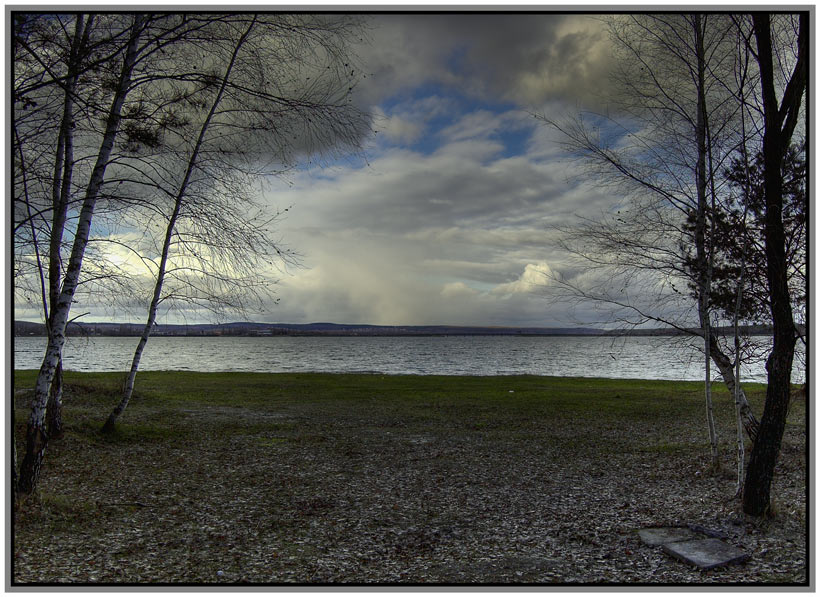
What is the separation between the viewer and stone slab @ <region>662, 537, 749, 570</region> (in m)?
5.38

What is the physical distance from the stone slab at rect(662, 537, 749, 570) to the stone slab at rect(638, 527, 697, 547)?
118 mm

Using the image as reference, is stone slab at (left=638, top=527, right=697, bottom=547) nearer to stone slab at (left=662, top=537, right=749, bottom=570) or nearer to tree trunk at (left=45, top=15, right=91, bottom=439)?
stone slab at (left=662, top=537, right=749, bottom=570)

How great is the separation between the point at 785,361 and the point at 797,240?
1.44 metres

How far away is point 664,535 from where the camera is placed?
247 inches

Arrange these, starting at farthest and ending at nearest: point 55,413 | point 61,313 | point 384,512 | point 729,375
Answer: point 55,413
point 729,375
point 384,512
point 61,313

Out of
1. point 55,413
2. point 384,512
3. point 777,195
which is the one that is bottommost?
point 384,512

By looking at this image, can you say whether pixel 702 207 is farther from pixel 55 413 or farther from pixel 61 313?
pixel 55 413

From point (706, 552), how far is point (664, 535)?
67 cm

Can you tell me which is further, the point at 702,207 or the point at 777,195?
the point at 702,207

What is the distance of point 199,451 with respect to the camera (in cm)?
1165

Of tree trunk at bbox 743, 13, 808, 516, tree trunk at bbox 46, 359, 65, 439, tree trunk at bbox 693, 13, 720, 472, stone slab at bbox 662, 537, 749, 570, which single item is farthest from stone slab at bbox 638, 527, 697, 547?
tree trunk at bbox 46, 359, 65, 439

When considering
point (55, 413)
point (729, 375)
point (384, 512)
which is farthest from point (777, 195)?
point (55, 413)

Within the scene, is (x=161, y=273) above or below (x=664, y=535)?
above

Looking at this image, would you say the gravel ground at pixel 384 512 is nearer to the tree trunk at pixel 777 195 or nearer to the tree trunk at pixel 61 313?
the tree trunk at pixel 61 313
